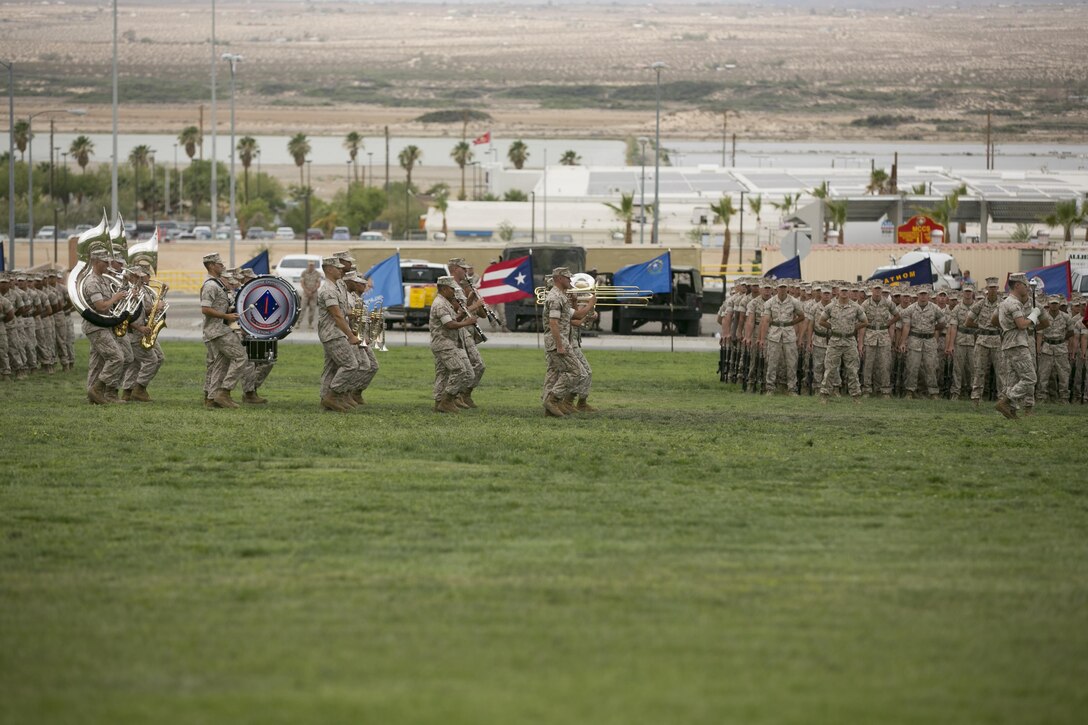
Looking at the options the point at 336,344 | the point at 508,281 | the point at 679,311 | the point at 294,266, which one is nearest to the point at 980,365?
the point at 508,281

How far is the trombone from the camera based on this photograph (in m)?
19.9

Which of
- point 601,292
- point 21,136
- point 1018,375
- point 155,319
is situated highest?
point 21,136

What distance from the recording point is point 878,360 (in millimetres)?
23859

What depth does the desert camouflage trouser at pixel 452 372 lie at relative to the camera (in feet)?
60.0

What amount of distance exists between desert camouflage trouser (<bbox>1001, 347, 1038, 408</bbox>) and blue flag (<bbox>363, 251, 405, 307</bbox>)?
1057 centimetres

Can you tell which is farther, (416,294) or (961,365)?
(416,294)

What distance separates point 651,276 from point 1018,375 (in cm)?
1193

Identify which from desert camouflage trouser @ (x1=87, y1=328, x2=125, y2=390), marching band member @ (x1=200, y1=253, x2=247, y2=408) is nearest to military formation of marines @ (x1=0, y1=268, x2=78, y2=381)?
desert camouflage trouser @ (x1=87, y1=328, x2=125, y2=390)

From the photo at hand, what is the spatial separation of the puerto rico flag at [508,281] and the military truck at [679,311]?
12.5 meters

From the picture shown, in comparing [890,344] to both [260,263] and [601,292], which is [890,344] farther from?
[260,263]

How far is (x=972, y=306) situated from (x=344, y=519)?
14635 millimetres

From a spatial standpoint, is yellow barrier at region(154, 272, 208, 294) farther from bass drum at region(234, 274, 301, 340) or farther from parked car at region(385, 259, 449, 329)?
bass drum at region(234, 274, 301, 340)

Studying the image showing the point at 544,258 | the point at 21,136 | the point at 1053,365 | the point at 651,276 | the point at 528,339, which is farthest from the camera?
the point at 21,136

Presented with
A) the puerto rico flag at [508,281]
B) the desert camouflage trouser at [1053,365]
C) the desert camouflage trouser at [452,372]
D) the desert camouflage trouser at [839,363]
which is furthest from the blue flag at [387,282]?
the desert camouflage trouser at [1053,365]
